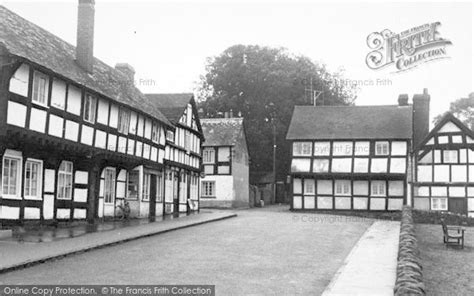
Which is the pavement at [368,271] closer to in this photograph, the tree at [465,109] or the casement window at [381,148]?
the casement window at [381,148]

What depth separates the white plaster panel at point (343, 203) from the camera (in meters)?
43.6

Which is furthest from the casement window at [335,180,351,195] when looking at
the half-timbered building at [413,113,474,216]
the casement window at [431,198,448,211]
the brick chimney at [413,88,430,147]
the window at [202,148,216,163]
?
the window at [202,148,216,163]

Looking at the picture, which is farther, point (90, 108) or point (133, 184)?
point (133, 184)

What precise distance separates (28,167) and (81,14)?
8.58 m

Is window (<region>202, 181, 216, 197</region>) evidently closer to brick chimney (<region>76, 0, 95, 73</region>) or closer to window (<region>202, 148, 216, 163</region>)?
window (<region>202, 148, 216, 163</region>)

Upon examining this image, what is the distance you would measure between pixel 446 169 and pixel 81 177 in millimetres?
29827

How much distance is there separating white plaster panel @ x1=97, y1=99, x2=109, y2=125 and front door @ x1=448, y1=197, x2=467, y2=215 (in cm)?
2852

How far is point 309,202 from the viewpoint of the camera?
44.3 m

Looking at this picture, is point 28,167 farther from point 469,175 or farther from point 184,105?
point 469,175

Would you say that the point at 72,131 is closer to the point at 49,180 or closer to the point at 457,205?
the point at 49,180

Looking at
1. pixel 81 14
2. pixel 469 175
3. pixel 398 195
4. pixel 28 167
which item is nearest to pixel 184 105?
pixel 81 14

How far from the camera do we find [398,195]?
140ft

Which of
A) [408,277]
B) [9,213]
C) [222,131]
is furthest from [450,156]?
[408,277]

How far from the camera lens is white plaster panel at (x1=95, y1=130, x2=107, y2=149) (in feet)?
75.0
